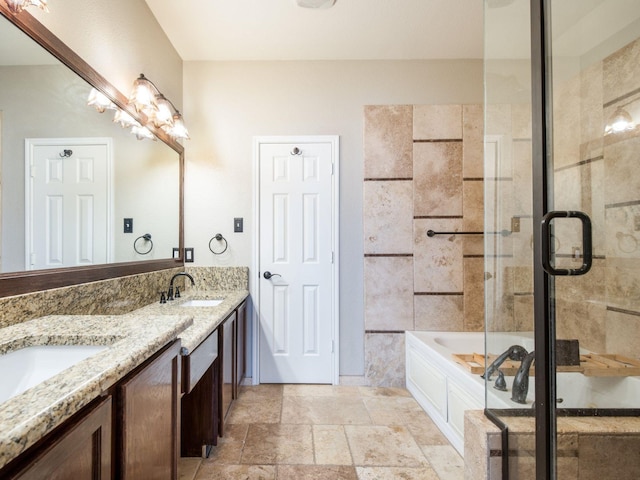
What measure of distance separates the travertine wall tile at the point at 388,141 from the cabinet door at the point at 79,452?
2352 mm

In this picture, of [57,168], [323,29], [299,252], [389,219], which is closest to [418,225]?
[389,219]

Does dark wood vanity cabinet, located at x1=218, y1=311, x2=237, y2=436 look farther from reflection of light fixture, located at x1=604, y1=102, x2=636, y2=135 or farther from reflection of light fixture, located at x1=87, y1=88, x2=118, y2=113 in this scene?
reflection of light fixture, located at x1=604, y1=102, x2=636, y2=135

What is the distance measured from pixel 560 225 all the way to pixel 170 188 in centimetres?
246

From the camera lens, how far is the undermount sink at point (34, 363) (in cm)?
83

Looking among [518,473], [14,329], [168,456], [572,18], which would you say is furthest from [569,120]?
[14,329]

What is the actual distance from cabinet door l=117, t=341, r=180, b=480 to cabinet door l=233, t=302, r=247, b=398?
3.34ft

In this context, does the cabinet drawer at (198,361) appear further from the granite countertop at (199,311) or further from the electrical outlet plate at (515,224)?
the electrical outlet plate at (515,224)

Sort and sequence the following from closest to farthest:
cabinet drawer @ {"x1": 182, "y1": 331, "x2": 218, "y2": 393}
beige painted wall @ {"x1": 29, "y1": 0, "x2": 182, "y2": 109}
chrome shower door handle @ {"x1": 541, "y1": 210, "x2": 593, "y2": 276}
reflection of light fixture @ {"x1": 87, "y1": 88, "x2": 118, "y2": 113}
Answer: chrome shower door handle @ {"x1": 541, "y1": 210, "x2": 593, "y2": 276} < cabinet drawer @ {"x1": 182, "y1": 331, "x2": 218, "y2": 393} < beige painted wall @ {"x1": 29, "y1": 0, "x2": 182, "y2": 109} < reflection of light fixture @ {"x1": 87, "y1": 88, "x2": 118, "y2": 113}

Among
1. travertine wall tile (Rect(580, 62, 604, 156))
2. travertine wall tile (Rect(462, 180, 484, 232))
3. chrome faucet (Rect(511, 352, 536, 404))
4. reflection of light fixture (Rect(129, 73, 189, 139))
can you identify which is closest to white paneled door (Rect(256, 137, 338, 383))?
reflection of light fixture (Rect(129, 73, 189, 139))

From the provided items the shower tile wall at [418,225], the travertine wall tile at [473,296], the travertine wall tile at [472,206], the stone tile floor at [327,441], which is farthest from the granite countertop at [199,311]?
the travertine wall tile at [472,206]

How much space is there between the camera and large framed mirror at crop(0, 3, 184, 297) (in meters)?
1.05

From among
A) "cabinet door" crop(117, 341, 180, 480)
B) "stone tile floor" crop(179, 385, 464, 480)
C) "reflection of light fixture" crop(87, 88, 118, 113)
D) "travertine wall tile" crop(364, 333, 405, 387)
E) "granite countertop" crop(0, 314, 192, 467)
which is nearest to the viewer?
"granite countertop" crop(0, 314, 192, 467)

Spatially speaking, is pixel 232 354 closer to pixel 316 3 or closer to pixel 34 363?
pixel 34 363

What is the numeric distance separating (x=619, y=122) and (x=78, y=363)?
2.06 meters
